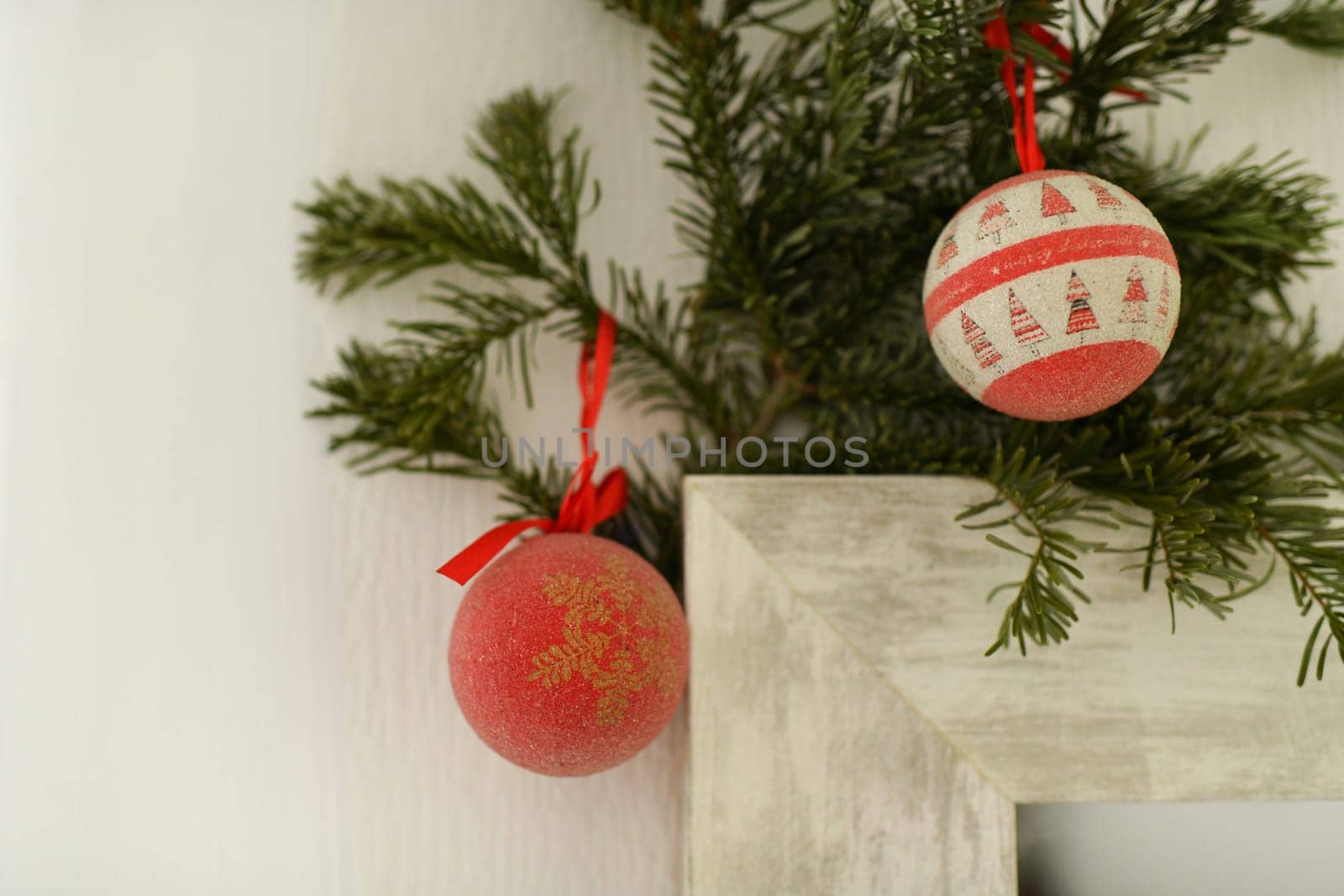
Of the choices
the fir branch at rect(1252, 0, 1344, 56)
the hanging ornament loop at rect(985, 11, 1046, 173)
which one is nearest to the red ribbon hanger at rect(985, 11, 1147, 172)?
the hanging ornament loop at rect(985, 11, 1046, 173)

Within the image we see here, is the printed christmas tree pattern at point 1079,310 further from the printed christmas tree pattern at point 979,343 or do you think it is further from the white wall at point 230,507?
the white wall at point 230,507

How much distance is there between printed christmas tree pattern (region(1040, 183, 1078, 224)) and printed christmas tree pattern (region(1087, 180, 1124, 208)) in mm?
14

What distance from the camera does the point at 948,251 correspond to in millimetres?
389

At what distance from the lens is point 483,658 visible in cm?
40

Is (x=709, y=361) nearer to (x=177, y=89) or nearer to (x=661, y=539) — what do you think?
(x=661, y=539)

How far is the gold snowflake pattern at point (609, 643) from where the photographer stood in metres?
0.39

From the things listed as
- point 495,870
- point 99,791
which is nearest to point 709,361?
point 495,870

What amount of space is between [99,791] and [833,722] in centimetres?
46

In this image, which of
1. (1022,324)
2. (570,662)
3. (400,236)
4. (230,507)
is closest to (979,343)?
(1022,324)

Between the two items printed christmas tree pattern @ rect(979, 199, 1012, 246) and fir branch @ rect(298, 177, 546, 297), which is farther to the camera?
fir branch @ rect(298, 177, 546, 297)

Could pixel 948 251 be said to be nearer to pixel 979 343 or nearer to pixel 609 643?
pixel 979 343

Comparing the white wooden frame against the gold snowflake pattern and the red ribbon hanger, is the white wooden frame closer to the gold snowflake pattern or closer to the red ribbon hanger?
the gold snowflake pattern

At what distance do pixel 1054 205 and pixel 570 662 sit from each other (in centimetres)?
31

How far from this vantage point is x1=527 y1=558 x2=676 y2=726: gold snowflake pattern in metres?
0.39
